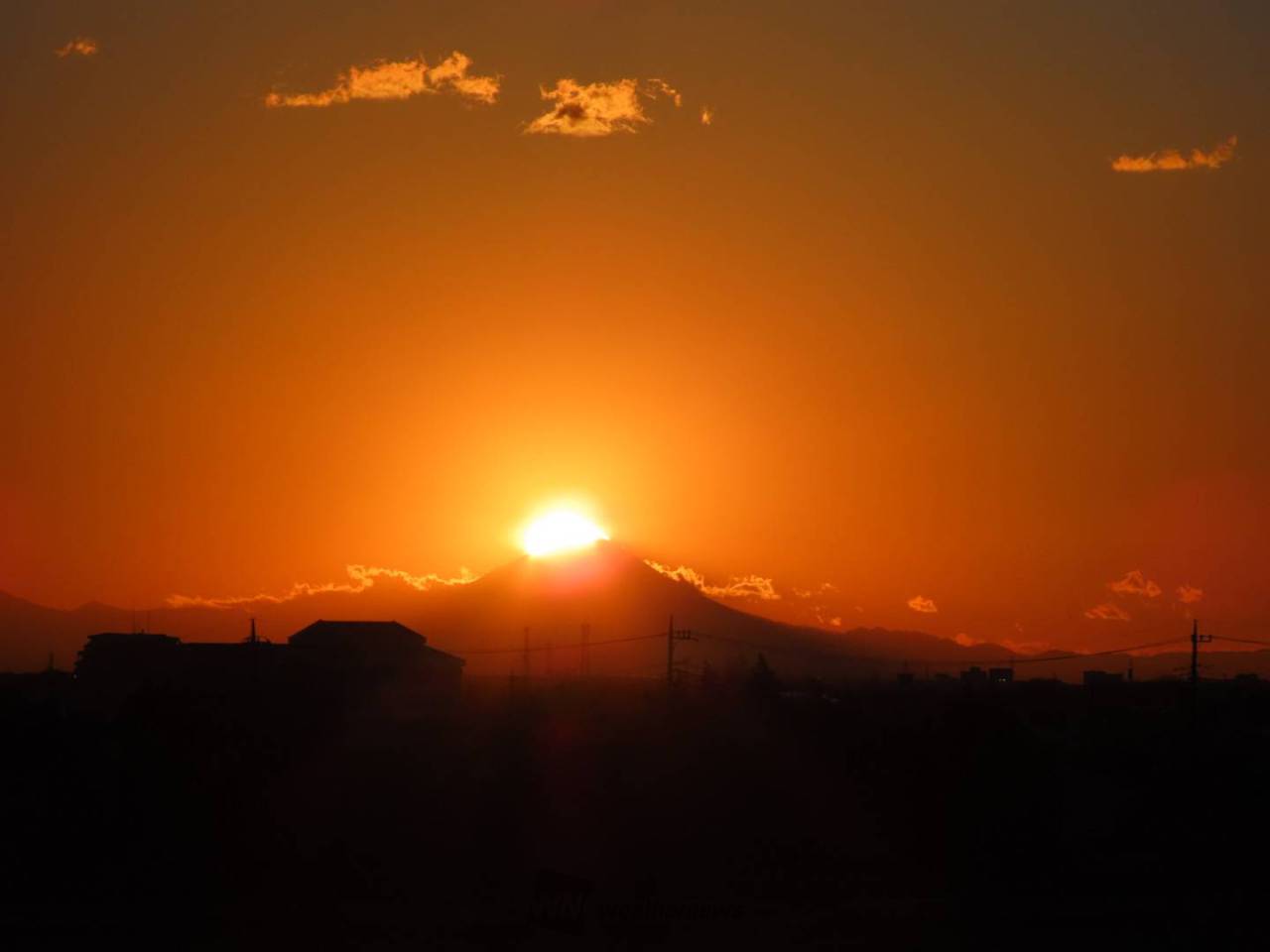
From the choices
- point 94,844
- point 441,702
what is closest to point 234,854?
point 94,844

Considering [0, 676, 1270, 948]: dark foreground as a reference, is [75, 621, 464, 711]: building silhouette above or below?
above

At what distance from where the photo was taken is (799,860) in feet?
187

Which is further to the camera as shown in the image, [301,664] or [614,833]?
[301,664]

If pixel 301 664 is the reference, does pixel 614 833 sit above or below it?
below

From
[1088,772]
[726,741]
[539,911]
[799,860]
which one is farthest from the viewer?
[726,741]

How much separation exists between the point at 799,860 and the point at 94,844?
24.8 meters

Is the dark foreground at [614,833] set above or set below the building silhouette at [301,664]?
below

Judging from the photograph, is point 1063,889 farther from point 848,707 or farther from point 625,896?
point 848,707

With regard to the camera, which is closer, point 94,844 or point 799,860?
point 94,844

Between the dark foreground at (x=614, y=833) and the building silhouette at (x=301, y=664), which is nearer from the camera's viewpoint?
the dark foreground at (x=614, y=833)

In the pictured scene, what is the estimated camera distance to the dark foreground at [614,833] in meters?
48.8

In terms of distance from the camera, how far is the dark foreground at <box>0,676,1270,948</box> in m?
48.8

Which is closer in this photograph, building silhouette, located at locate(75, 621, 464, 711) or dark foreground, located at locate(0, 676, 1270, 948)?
dark foreground, located at locate(0, 676, 1270, 948)

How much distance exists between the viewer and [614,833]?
2373 inches
